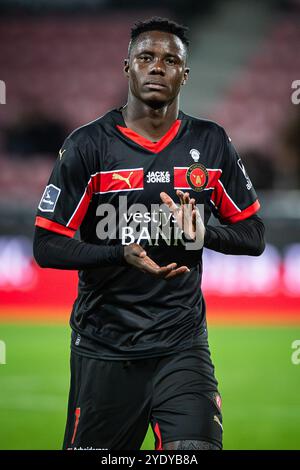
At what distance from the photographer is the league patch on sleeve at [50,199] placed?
374 cm

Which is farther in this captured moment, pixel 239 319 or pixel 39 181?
pixel 39 181

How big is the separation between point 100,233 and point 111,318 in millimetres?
399

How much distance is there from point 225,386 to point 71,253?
14.8ft

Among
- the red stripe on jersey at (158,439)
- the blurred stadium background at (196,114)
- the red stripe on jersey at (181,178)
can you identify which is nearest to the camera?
the red stripe on jersey at (158,439)

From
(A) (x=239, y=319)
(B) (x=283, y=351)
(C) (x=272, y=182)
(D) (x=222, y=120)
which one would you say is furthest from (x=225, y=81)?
(B) (x=283, y=351)

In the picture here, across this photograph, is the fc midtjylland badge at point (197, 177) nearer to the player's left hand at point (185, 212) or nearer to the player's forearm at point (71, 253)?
the player's left hand at point (185, 212)

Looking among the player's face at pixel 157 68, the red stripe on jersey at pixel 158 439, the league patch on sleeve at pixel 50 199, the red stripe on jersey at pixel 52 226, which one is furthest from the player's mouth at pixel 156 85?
the red stripe on jersey at pixel 158 439

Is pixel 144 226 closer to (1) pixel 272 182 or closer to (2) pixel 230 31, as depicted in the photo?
(1) pixel 272 182

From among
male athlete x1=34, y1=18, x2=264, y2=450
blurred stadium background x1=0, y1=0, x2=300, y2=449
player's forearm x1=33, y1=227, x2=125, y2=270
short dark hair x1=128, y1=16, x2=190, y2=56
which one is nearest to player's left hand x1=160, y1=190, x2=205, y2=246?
male athlete x1=34, y1=18, x2=264, y2=450

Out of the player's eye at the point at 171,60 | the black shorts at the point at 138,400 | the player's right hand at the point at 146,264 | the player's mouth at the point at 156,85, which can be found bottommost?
the black shorts at the point at 138,400

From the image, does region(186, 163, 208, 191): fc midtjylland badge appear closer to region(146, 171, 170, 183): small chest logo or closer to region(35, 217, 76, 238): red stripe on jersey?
region(146, 171, 170, 183): small chest logo

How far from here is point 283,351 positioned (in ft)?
30.8

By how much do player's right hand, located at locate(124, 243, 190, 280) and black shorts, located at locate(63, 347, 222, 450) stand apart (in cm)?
47

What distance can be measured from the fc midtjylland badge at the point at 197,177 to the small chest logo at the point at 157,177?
0.34 feet
